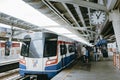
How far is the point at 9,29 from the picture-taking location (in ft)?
36.8

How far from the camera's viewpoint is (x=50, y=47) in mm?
9195

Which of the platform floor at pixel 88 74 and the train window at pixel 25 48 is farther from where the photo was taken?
the train window at pixel 25 48

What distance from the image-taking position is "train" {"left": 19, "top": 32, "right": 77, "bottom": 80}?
8.77 m

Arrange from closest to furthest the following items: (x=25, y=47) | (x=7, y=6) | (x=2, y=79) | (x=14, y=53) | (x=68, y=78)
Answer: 1. (x=7, y=6)
2. (x=68, y=78)
3. (x=25, y=47)
4. (x=2, y=79)
5. (x=14, y=53)

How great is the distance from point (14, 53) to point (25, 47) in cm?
892

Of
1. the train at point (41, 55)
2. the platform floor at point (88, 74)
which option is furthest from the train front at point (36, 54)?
the platform floor at point (88, 74)

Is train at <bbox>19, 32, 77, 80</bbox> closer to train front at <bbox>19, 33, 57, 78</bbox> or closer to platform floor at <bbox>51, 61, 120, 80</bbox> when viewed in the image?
train front at <bbox>19, 33, 57, 78</bbox>

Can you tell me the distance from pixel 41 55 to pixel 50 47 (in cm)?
66

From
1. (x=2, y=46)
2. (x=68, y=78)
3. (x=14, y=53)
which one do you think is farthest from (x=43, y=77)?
(x=14, y=53)

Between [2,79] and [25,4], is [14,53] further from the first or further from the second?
[25,4]

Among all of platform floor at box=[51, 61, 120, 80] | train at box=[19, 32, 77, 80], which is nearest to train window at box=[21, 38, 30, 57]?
train at box=[19, 32, 77, 80]

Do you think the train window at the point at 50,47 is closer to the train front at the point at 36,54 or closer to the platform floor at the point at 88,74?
the train front at the point at 36,54

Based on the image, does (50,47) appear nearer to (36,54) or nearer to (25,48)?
(36,54)

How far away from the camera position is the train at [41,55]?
877cm
